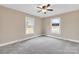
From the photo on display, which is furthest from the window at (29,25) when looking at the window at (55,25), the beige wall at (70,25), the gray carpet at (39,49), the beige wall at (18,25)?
the gray carpet at (39,49)

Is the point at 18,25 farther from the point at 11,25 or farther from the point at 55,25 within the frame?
the point at 55,25

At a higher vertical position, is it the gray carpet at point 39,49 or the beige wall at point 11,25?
the beige wall at point 11,25

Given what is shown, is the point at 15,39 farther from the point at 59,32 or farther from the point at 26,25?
the point at 59,32

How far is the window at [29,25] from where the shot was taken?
292 inches

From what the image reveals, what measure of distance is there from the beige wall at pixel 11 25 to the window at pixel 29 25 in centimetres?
56

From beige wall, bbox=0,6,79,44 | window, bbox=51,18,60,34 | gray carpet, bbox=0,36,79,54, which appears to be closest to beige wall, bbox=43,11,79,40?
beige wall, bbox=0,6,79,44

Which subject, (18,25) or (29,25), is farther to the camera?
(29,25)

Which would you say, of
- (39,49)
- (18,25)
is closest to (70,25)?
(39,49)

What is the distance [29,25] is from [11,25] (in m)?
2.46

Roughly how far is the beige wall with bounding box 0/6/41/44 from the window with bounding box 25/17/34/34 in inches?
22.2

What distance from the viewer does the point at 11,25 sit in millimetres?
5539

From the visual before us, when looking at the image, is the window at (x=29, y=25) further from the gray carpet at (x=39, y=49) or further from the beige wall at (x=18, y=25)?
the gray carpet at (x=39, y=49)

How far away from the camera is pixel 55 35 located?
837cm
